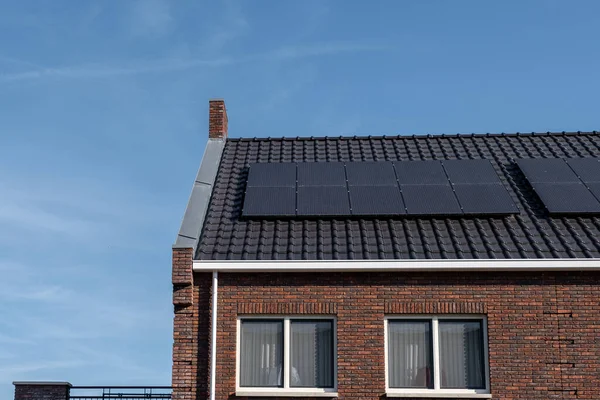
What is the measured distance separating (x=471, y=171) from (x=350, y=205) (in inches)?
117

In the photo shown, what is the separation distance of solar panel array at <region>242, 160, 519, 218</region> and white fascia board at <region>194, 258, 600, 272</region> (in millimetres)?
1605

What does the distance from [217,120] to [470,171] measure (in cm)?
607

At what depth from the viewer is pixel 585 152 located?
18859 millimetres

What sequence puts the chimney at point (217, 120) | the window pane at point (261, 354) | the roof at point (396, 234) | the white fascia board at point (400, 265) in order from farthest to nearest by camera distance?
the chimney at point (217, 120) < the roof at point (396, 234) < the window pane at point (261, 354) < the white fascia board at point (400, 265)

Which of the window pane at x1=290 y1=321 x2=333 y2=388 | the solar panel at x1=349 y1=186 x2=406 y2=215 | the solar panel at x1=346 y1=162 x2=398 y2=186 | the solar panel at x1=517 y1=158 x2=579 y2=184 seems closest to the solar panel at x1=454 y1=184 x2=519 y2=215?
the solar panel at x1=517 y1=158 x2=579 y2=184

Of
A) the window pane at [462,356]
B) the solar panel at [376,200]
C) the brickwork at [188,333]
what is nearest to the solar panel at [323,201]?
the solar panel at [376,200]

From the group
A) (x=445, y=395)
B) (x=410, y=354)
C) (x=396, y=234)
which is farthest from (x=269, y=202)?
(x=445, y=395)

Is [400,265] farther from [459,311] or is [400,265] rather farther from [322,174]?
[322,174]

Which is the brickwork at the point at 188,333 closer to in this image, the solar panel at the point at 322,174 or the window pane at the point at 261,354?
the window pane at the point at 261,354

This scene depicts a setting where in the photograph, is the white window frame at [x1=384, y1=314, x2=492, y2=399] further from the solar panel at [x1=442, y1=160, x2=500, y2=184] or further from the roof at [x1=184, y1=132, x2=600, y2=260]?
the solar panel at [x1=442, y1=160, x2=500, y2=184]

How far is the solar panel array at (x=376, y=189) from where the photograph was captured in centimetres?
1596

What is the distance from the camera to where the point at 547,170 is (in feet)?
57.0

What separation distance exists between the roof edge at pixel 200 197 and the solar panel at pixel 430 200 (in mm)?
3921

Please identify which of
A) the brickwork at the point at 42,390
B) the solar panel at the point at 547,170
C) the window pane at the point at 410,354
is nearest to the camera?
the window pane at the point at 410,354
